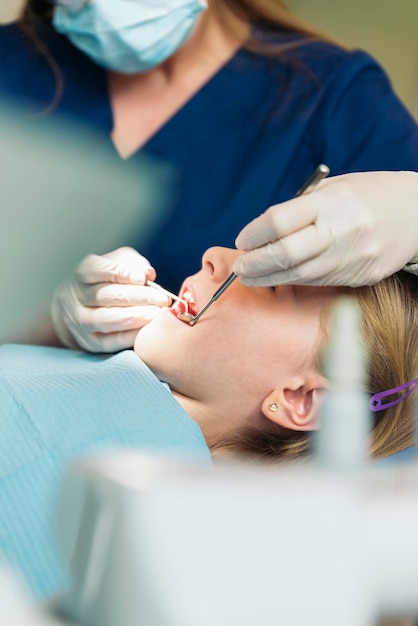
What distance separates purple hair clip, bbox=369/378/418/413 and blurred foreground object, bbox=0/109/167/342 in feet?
1.49

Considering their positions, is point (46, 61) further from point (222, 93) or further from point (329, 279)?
point (329, 279)

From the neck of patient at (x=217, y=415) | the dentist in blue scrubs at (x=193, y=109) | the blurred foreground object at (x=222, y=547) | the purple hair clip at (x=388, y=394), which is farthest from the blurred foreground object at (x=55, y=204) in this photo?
the blurred foreground object at (x=222, y=547)

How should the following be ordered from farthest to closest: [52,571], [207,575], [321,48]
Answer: [321,48], [52,571], [207,575]

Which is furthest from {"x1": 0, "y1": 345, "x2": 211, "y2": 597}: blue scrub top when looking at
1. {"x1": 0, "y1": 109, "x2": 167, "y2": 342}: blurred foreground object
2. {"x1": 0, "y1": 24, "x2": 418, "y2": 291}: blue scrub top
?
{"x1": 0, "y1": 24, "x2": 418, "y2": 291}: blue scrub top

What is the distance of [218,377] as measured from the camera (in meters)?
0.96

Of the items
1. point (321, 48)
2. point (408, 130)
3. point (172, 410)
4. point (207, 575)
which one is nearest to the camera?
point (207, 575)

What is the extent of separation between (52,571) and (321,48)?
0.98 metres

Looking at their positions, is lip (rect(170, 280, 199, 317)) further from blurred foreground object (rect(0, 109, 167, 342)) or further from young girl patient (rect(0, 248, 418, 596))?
blurred foreground object (rect(0, 109, 167, 342))

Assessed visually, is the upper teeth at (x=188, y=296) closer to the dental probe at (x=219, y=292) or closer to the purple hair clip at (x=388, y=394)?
the dental probe at (x=219, y=292)

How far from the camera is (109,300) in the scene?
3.54 feet

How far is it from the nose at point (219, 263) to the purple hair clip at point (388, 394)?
238mm

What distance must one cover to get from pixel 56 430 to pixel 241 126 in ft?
2.28

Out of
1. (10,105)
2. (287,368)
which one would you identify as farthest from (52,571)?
(10,105)

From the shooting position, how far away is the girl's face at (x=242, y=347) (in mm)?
947
